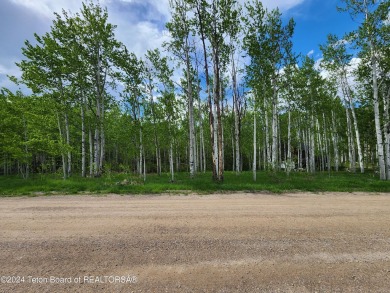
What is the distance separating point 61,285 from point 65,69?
21.2 meters

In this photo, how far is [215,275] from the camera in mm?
3410

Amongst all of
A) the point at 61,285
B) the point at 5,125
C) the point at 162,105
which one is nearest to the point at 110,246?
the point at 61,285

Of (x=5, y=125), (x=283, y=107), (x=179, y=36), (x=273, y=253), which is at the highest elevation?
(x=179, y=36)

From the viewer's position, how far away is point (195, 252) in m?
4.21

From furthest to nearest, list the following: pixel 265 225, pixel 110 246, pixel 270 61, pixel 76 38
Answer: pixel 76 38
pixel 270 61
pixel 265 225
pixel 110 246

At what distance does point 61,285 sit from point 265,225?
465cm

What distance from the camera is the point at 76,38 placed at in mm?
20781

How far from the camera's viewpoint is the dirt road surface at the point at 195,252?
322 cm

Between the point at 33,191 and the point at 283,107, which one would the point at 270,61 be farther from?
the point at 33,191

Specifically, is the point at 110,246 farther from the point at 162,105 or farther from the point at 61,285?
the point at 162,105

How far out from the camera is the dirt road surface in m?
3.22

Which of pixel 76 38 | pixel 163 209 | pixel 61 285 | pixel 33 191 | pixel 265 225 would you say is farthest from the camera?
pixel 76 38

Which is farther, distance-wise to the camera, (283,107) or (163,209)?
(283,107)

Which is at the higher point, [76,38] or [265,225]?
[76,38]
